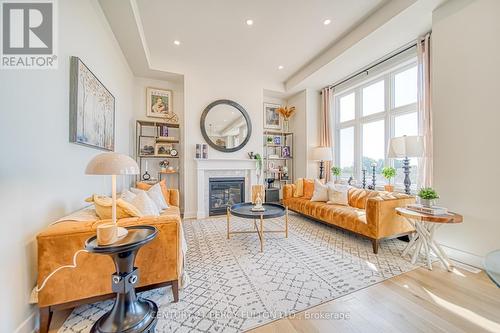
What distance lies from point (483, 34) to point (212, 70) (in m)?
4.25

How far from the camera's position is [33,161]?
4.66 ft

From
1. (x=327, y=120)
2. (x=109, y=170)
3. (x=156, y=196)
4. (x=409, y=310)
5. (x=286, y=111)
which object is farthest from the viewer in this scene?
(x=286, y=111)

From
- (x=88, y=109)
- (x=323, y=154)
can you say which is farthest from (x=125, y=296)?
(x=323, y=154)

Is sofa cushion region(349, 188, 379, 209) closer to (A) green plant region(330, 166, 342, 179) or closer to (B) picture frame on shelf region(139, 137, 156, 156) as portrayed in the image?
(A) green plant region(330, 166, 342, 179)

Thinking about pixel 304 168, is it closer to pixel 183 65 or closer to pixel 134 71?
pixel 183 65

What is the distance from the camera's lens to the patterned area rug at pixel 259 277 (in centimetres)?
151

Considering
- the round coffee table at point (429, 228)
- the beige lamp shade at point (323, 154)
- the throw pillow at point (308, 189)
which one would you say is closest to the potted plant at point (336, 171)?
the beige lamp shade at point (323, 154)

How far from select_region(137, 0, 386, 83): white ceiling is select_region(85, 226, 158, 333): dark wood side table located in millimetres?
3066

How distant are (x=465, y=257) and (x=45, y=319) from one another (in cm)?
398

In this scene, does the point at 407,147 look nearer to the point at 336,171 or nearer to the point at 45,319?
the point at 336,171

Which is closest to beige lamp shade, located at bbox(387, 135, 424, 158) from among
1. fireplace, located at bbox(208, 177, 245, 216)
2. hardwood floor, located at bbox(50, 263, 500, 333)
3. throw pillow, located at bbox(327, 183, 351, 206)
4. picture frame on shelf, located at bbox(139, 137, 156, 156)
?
throw pillow, located at bbox(327, 183, 351, 206)

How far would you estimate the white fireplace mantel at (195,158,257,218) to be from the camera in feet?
14.5

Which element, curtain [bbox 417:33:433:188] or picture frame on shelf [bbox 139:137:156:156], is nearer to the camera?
curtain [bbox 417:33:433:188]

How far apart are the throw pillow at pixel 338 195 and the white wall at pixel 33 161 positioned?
3.71 m
